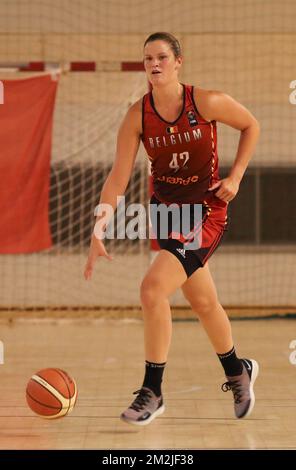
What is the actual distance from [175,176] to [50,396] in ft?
4.22

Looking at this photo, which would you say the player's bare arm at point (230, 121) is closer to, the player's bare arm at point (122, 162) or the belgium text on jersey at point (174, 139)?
the belgium text on jersey at point (174, 139)

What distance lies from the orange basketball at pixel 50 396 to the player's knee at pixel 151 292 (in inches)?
25.5

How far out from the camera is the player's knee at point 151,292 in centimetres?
457

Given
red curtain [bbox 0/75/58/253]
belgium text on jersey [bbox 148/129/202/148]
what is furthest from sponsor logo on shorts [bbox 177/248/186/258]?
red curtain [bbox 0/75/58/253]

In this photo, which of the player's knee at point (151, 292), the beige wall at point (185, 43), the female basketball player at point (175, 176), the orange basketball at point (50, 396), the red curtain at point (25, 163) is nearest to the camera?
the player's knee at point (151, 292)

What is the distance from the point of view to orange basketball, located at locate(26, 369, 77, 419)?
4801 millimetres

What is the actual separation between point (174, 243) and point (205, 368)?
8.49 feet

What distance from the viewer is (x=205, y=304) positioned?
4.83 metres

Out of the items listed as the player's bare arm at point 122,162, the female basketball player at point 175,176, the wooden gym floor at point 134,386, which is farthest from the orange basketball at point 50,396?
the player's bare arm at point 122,162

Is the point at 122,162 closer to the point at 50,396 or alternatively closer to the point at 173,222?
the point at 173,222

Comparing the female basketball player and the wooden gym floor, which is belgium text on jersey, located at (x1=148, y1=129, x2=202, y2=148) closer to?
the female basketball player

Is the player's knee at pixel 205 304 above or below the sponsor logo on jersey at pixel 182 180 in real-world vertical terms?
below
